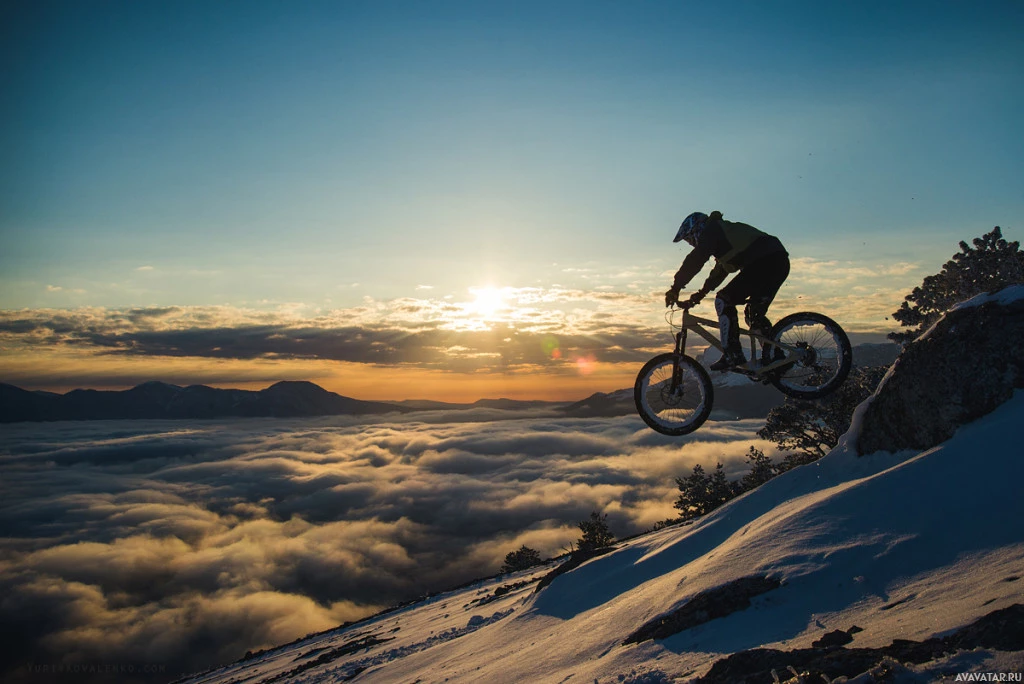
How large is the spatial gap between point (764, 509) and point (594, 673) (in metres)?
7.28

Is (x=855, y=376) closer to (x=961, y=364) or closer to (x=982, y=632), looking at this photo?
(x=961, y=364)

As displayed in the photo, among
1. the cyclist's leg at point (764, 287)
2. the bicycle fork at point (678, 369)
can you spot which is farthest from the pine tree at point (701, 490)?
the cyclist's leg at point (764, 287)

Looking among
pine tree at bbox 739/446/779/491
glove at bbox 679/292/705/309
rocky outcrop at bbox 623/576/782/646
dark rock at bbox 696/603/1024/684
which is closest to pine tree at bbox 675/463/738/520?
pine tree at bbox 739/446/779/491

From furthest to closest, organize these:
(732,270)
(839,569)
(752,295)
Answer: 1. (752,295)
2. (732,270)
3. (839,569)

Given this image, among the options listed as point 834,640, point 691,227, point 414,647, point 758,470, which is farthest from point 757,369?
point 758,470

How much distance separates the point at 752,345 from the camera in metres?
9.17

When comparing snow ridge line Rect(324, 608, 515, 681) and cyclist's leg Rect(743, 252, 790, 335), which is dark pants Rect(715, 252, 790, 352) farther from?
snow ridge line Rect(324, 608, 515, 681)

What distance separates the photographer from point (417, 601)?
47.3 meters

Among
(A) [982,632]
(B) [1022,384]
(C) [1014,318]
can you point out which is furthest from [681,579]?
(C) [1014,318]

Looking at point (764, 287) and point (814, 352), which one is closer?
point (764, 287)

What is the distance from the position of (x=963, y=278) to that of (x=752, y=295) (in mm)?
27508

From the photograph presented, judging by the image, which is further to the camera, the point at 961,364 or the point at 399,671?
the point at 399,671

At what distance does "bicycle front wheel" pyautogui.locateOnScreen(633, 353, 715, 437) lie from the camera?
30.8 feet

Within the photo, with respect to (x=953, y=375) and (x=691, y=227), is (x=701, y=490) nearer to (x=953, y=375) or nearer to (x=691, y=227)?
(x=953, y=375)
